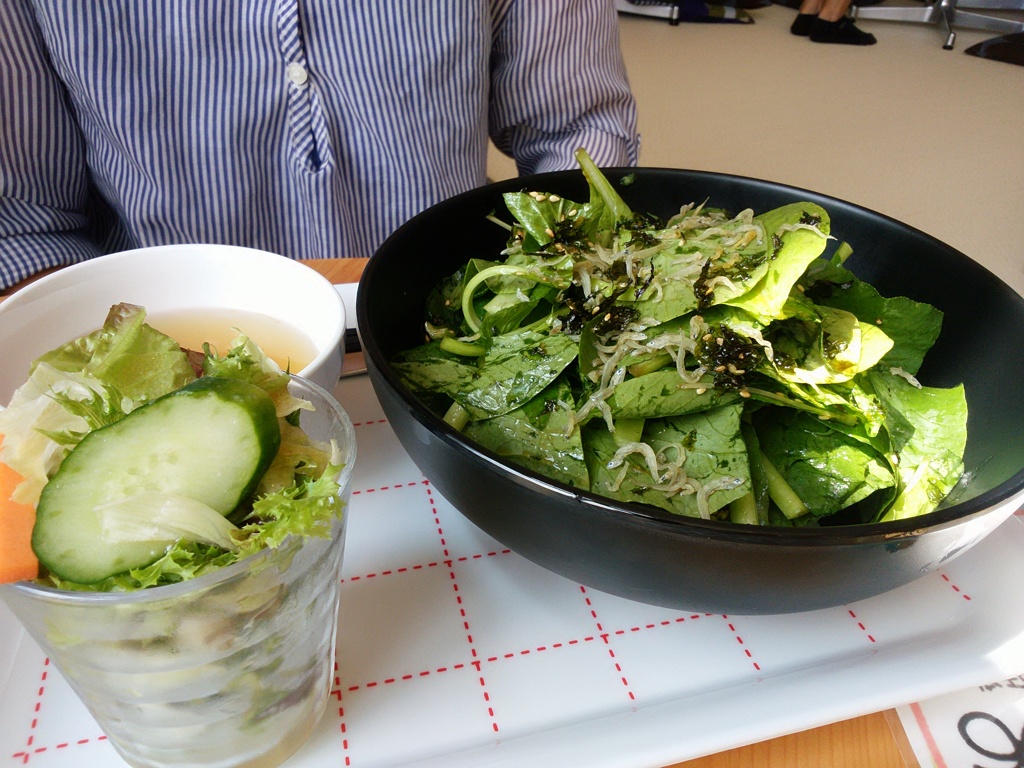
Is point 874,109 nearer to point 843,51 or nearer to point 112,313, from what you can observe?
point 843,51

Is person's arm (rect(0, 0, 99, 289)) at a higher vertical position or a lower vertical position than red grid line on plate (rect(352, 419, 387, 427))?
higher

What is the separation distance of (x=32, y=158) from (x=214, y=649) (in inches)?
39.6

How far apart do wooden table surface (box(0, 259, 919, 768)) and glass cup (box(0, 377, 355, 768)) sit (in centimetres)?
26

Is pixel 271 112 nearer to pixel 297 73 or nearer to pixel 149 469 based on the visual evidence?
pixel 297 73

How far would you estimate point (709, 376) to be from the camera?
568 mm

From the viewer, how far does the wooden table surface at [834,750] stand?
1.61 feet

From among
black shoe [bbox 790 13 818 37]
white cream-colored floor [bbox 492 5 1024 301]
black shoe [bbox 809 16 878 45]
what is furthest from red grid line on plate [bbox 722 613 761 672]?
black shoe [bbox 790 13 818 37]

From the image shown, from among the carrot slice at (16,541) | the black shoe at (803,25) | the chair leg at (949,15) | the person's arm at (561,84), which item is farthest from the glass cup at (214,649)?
the chair leg at (949,15)

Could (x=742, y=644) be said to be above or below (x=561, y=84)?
below

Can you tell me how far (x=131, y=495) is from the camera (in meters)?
0.34

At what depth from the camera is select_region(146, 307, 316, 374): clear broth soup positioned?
708 millimetres

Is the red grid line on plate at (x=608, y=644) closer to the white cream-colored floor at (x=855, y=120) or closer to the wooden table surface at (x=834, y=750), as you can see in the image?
the wooden table surface at (x=834, y=750)

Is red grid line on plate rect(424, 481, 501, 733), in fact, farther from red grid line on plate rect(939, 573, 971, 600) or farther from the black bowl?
red grid line on plate rect(939, 573, 971, 600)

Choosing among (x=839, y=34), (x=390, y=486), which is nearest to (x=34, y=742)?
(x=390, y=486)
